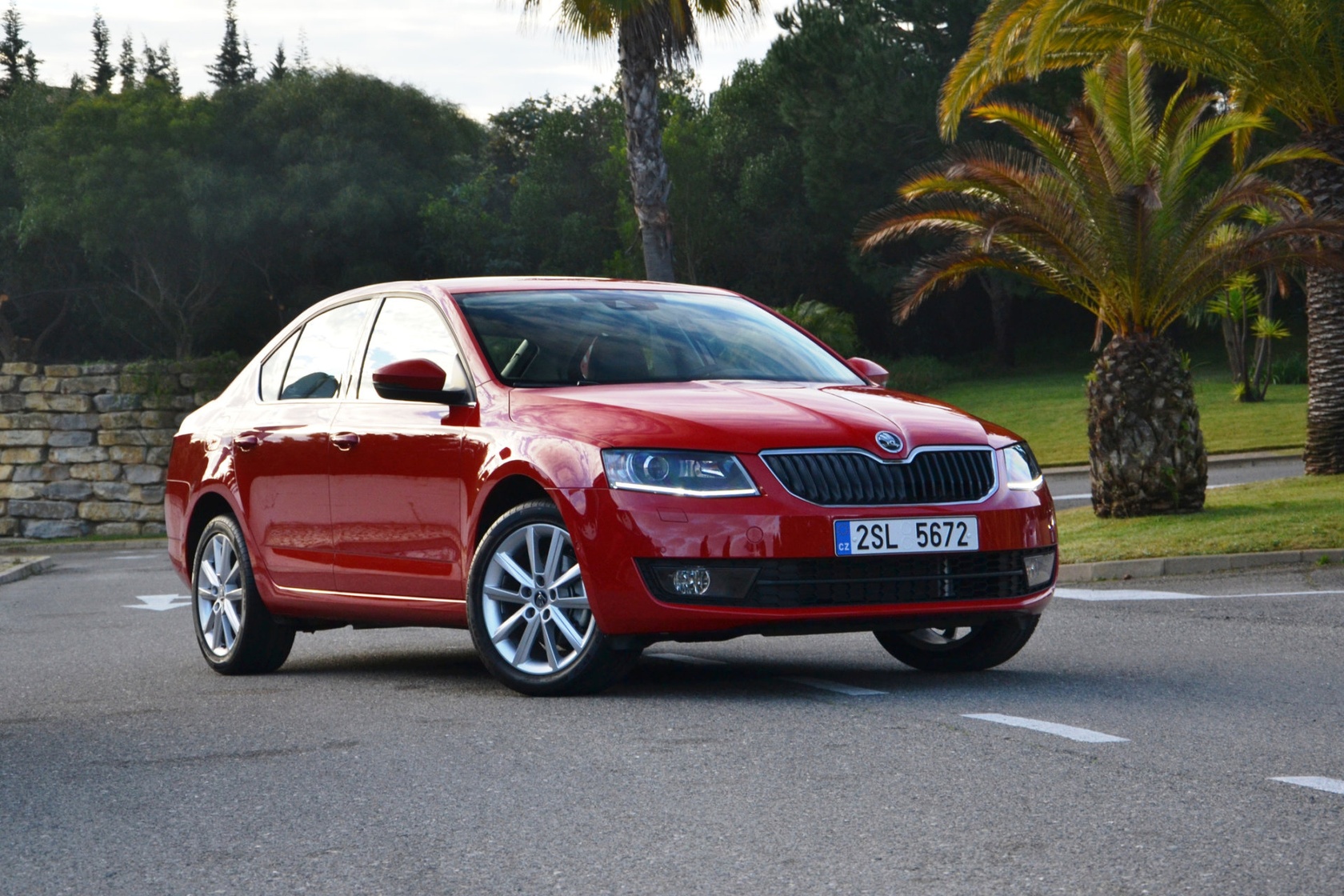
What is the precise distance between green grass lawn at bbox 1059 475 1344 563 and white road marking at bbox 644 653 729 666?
242 inches

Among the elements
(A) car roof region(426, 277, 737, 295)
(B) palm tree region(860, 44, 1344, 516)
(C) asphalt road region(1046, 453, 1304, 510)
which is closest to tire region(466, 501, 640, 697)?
(A) car roof region(426, 277, 737, 295)

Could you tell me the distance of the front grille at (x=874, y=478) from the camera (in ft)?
20.6

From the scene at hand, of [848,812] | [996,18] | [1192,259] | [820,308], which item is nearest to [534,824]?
[848,812]

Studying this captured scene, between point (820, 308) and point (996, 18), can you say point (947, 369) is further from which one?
point (996, 18)

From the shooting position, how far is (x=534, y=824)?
180 inches

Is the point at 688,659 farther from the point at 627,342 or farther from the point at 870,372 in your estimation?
the point at 627,342

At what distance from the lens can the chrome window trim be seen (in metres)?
6.27

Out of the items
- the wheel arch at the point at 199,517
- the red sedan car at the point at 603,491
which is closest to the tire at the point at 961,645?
the red sedan car at the point at 603,491

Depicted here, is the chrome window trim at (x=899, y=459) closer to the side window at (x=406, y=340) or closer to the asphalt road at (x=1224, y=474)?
the side window at (x=406, y=340)

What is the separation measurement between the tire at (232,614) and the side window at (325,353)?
0.75m

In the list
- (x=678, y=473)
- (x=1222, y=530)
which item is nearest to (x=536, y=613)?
(x=678, y=473)

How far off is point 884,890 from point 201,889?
59.5 inches

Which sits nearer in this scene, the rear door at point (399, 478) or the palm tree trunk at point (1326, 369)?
the rear door at point (399, 478)

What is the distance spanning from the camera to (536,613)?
6.62m
